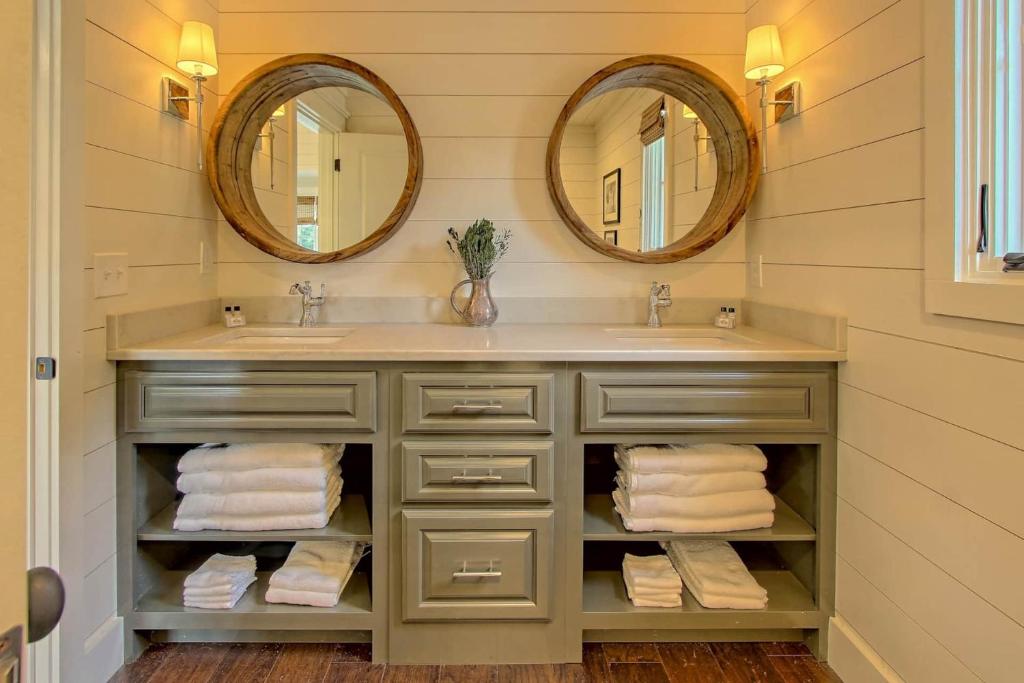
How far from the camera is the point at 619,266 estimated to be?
94.5 inches

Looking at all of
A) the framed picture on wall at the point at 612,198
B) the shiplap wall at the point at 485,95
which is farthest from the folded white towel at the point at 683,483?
the framed picture on wall at the point at 612,198

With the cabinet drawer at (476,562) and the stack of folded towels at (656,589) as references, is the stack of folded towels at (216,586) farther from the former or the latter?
the stack of folded towels at (656,589)

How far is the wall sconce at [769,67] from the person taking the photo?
2.03 metres

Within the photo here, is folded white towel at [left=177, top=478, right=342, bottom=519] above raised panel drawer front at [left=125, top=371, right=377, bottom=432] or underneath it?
underneath

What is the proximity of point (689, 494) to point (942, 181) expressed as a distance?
95 cm

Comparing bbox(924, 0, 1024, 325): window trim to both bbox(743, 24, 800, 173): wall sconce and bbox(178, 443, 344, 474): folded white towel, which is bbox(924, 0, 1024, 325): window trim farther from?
bbox(178, 443, 344, 474): folded white towel

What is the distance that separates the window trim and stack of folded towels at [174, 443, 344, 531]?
59.8 inches

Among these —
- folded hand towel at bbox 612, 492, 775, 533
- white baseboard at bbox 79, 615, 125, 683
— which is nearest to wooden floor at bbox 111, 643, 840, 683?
white baseboard at bbox 79, 615, 125, 683

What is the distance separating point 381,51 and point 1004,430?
213 cm

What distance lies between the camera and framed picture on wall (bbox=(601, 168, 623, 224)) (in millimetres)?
2326

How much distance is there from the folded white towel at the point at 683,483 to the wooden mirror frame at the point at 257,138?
120 centimetres

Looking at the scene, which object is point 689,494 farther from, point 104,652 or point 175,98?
point 175,98

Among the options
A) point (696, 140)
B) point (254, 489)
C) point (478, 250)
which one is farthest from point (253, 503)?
point (696, 140)

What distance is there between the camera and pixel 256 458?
5.88ft
